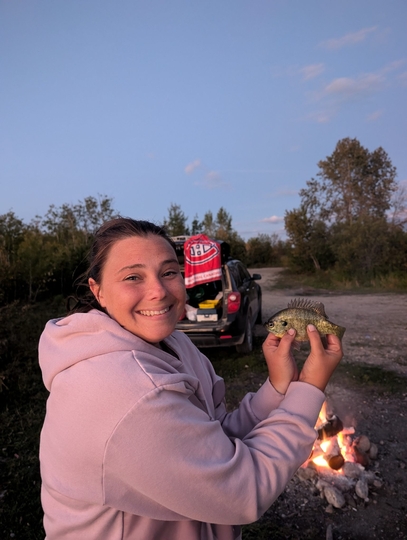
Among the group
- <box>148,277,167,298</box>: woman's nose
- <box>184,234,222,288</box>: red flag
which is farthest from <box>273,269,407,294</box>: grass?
<box>148,277,167,298</box>: woman's nose

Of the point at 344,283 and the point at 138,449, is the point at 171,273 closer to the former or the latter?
the point at 138,449

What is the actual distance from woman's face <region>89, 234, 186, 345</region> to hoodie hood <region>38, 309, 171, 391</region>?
0.32 ft

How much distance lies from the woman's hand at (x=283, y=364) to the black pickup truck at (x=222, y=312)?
4.78 m

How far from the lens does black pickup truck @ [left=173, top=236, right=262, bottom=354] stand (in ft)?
21.1

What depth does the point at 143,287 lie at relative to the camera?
52.7 inches

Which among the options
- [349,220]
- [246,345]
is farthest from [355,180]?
[246,345]

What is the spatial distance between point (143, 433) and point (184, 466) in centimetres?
15

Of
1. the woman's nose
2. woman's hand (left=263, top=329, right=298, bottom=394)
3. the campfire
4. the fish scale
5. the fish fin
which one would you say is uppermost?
the woman's nose

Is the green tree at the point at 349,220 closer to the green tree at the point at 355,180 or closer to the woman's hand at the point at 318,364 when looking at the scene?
the green tree at the point at 355,180

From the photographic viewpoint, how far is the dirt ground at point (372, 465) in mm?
2889

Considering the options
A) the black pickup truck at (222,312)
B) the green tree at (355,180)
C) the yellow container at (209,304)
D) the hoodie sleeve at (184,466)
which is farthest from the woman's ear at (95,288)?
the green tree at (355,180)

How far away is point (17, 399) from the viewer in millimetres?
5199

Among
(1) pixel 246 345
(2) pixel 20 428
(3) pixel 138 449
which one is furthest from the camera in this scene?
(1) pixel 246 345

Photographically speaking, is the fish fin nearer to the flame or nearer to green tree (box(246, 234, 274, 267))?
the flame
